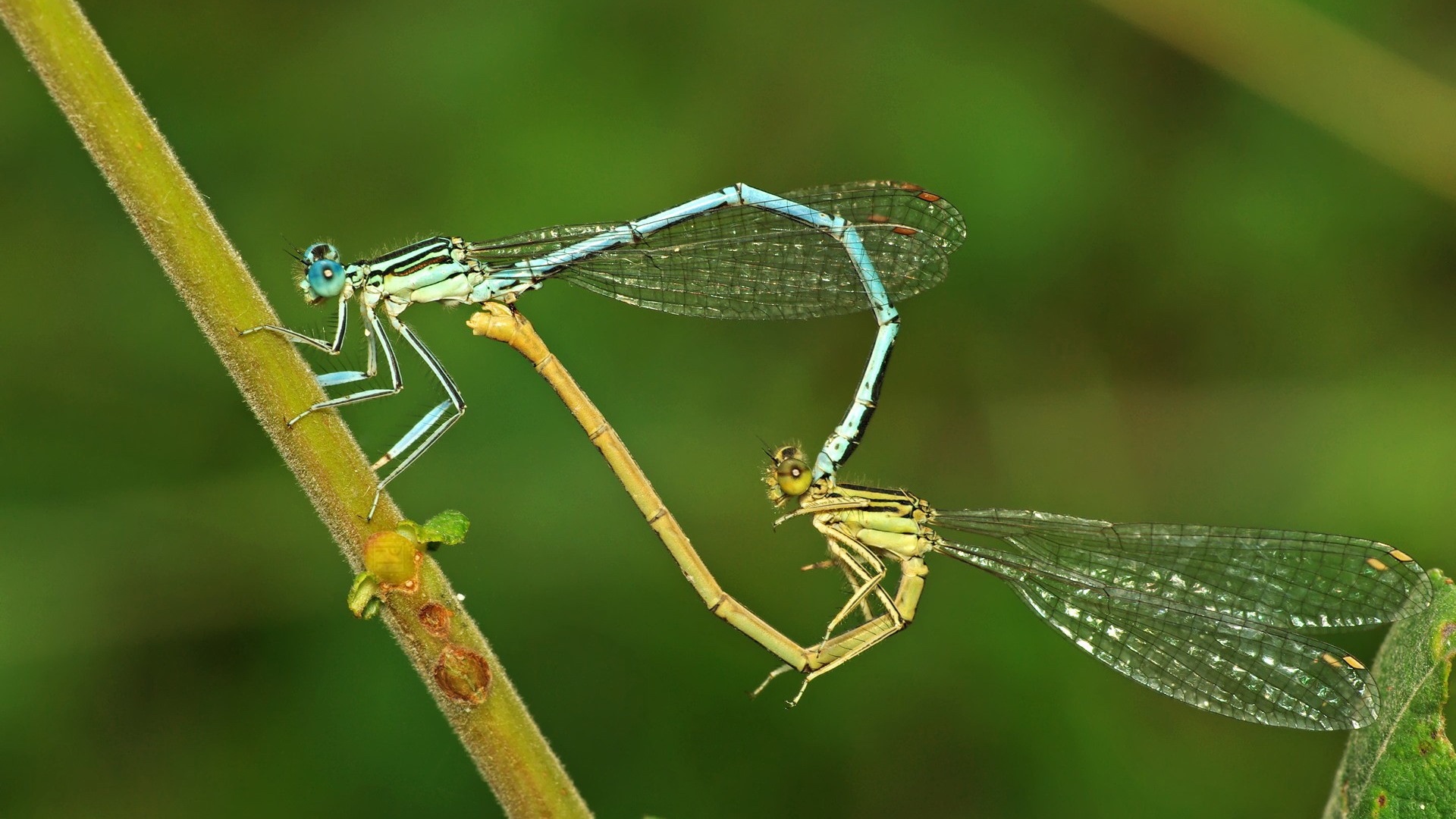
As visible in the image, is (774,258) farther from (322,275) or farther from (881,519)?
(322,275)

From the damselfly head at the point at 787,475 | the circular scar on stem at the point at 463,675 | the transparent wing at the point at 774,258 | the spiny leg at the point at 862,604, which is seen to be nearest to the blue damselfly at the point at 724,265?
the transparent wing at the point at 774,258

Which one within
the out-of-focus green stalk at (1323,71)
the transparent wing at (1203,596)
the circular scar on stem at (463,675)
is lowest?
the transparent wing at (1203,596)

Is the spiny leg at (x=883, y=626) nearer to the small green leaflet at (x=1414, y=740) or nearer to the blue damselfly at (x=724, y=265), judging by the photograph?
the blue damselfly at (x=724, y=265)

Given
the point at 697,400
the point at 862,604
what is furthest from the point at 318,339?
the point at 697,400

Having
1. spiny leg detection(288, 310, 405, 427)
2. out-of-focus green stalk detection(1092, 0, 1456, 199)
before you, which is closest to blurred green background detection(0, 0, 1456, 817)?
out-of-focus green stalk detection(1092, 0, 1456, 199)

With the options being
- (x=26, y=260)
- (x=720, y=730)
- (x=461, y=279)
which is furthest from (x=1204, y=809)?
(x=26, y=260)

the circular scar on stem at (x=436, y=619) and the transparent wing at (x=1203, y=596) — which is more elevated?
the circular scar on stem at (x=436, y=619)

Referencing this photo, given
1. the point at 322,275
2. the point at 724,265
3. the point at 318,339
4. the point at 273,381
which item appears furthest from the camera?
the point at 724,265

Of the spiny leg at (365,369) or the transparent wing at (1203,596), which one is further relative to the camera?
the transparent wing at (1203,596)
